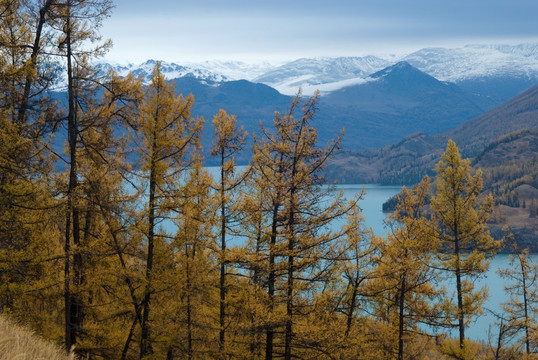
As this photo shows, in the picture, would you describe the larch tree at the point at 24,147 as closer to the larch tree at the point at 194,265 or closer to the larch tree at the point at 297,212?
the larch tree at the point at 194,265

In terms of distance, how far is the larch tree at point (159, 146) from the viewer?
1593cm

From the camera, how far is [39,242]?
15.8 m

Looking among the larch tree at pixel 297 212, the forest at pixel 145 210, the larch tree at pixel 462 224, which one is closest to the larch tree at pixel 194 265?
the forest at pixel 145 210

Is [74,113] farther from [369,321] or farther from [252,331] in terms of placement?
[369,321]

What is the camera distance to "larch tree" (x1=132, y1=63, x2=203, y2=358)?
52.3ft

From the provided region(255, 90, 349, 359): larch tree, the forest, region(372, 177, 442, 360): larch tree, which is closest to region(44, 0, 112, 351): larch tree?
the forest

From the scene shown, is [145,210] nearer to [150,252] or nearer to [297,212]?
[150,252]

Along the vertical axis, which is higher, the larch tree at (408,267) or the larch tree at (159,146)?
the larch tree at (159,146)

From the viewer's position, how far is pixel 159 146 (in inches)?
627

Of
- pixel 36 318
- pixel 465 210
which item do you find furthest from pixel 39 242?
pixel 465 210

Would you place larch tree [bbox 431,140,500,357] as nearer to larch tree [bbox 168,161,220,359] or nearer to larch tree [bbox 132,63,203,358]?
larch tree [bbox 168,161,220,359]

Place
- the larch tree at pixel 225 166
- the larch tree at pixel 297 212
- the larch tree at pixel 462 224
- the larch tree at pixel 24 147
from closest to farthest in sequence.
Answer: the larch tree at pixel 24 147 < the larch tree at pixel 297 212 < the larch tree at pixel 225 166 < the larch tree at pixel 462 224

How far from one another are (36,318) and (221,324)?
6.38m

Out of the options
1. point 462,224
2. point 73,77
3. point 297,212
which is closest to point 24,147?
point 73,77
